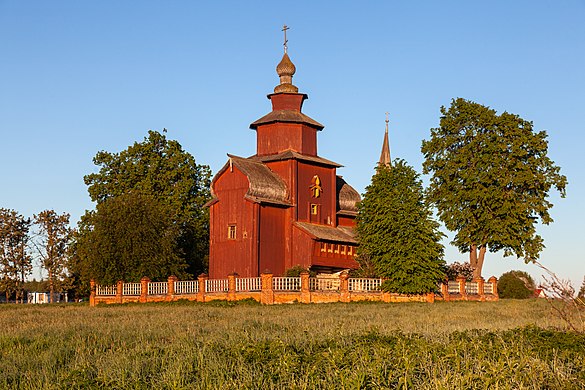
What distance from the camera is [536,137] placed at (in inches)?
1971

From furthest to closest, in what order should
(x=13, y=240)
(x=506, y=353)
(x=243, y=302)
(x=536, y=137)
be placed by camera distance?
(x=13, y=240) → (x=536, y=137) → (x=243, y=302) → (x=506, y=353)

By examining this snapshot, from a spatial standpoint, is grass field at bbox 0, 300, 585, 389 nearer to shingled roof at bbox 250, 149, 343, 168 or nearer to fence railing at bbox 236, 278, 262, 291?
fence railing at bbox 236, 278, 262, 291

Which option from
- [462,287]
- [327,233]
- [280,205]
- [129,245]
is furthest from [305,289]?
[129,245]

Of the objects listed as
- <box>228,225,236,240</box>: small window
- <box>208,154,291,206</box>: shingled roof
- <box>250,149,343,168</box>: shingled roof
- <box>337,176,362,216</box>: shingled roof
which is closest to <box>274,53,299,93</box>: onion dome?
<box>250,149,343,168</box>: shingled roof

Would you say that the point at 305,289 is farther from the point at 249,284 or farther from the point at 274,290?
the point at 249,284

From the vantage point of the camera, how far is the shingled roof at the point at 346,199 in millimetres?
54438

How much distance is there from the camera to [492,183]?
49094mm

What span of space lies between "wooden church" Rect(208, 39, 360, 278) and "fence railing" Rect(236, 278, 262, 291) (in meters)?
5.71

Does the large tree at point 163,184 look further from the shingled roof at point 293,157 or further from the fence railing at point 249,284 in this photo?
the fence railing at point 249,284

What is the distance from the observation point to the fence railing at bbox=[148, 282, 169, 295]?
43.1m

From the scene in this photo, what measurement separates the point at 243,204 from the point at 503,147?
16.3 m

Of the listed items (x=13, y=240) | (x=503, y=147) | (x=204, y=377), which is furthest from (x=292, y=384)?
(x=13, y=240)

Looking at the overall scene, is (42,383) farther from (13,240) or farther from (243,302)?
(13,240)

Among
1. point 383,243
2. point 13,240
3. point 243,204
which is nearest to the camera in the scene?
point 383,243
